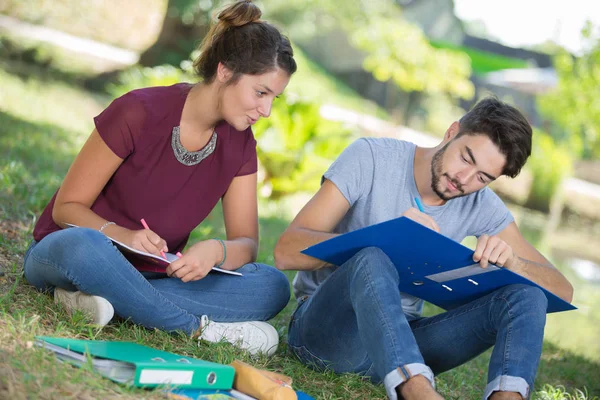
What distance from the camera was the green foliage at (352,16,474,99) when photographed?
15.5 metres

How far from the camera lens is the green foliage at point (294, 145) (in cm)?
687

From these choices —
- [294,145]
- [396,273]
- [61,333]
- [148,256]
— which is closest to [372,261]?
[396,273]

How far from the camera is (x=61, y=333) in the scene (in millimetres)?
2268

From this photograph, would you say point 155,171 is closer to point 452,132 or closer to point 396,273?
point 396,273

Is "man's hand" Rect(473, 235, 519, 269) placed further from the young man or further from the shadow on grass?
the shadow on grass

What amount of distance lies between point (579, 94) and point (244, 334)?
40.2 ft

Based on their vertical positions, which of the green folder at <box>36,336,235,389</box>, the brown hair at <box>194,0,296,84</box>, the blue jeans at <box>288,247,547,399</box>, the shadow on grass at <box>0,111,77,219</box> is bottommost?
the shadow on grass at <box>0,111,77,219</box>

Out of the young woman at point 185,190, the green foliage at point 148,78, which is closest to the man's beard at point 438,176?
the young woman at point 185,190

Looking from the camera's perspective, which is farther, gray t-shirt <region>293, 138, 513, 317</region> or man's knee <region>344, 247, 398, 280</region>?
gray t-shirt <region>293, 138, 513, 317</region>

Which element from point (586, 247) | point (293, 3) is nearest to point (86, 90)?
point (586, 247)

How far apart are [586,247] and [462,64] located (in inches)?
252

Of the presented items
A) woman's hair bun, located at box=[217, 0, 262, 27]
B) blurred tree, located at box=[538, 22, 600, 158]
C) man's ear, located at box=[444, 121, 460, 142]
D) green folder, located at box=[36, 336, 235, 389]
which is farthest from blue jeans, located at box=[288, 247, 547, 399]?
blurred tree, located at box=[538, 22, 600, 158]

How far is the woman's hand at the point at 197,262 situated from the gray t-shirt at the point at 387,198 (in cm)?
44

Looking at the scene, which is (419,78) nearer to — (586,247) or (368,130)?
(368,130)
